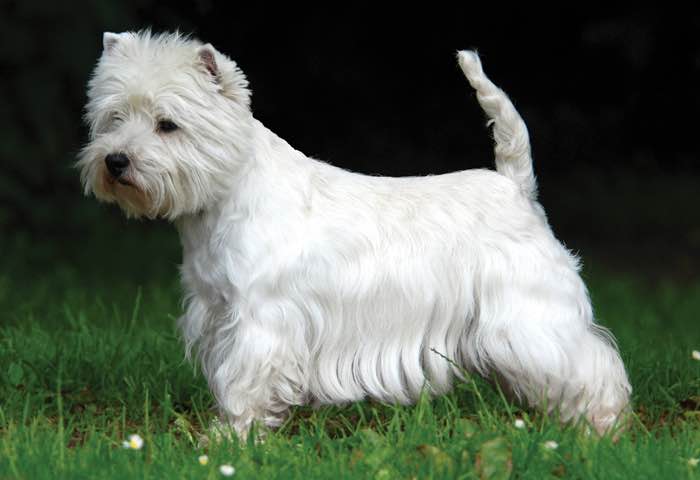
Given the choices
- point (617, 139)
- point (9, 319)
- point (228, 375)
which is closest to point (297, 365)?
point (228, 375)

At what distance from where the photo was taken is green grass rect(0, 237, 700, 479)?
3783 millimetres

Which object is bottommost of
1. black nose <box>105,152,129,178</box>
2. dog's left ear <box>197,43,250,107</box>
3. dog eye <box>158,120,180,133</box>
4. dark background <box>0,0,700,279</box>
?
dark background <box>0,0,700,279</box>

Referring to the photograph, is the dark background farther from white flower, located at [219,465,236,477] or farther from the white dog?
white flower, located at [219,465,236,477]

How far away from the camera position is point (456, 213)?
458cm

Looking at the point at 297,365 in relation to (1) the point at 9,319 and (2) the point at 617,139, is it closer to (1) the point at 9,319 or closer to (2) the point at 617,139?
(1) the point at 9,319

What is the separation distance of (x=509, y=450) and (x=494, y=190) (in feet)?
4.02

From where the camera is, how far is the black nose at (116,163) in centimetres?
416

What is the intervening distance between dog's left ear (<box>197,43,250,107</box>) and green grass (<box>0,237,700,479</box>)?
1.19 meters

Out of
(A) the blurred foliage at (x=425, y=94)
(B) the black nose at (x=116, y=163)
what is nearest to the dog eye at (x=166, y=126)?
(B) the black nose at (x=116, y=163)

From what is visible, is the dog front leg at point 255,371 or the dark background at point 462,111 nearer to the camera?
the dog front leg at point 255,371

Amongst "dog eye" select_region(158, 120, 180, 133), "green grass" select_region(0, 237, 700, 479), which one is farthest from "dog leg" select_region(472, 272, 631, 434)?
"dog eye" select_region(158, 120, 180, 133)

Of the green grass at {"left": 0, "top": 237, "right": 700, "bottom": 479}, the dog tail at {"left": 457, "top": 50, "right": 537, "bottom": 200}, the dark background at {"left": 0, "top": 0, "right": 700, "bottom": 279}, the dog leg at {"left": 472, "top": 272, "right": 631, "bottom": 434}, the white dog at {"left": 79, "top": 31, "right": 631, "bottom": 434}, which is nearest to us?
the green grass at {"left": 0, "top": 237, "right": 700, "bottom": 479}

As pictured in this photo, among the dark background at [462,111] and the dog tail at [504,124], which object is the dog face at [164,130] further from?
the dark background at [462,111]

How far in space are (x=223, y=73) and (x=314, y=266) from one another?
2.58 feet
